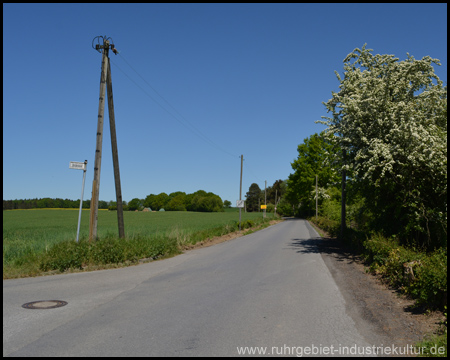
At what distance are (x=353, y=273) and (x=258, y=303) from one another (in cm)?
487

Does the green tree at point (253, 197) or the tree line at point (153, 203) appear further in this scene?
the green tree at point (253, 197)

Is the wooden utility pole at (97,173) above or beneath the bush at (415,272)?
above

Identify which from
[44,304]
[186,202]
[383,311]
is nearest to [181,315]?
[44,304]

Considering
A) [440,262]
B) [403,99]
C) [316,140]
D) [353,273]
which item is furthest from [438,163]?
[316,140]

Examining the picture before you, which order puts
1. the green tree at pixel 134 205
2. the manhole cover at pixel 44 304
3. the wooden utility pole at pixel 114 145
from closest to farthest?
the manhole cover at pixel 44 304 < the wooden utility pole at pixel 114 145 < the green tree at pixel 134 205

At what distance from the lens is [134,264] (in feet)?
40.9

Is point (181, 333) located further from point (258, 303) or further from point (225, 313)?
point (258, 303)

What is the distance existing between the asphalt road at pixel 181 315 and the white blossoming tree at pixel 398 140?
12.4 ft

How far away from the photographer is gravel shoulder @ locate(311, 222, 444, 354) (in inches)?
211

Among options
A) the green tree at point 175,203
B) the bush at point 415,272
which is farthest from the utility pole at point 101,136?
the green tree at point 175,203

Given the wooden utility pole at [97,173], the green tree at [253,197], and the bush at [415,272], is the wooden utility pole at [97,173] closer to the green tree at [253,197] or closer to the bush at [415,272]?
the bush at [415,272]

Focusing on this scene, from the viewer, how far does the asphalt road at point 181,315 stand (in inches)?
188

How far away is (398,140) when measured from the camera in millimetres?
11875

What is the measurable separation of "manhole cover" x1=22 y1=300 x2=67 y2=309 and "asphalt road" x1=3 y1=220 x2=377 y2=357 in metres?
0.16
